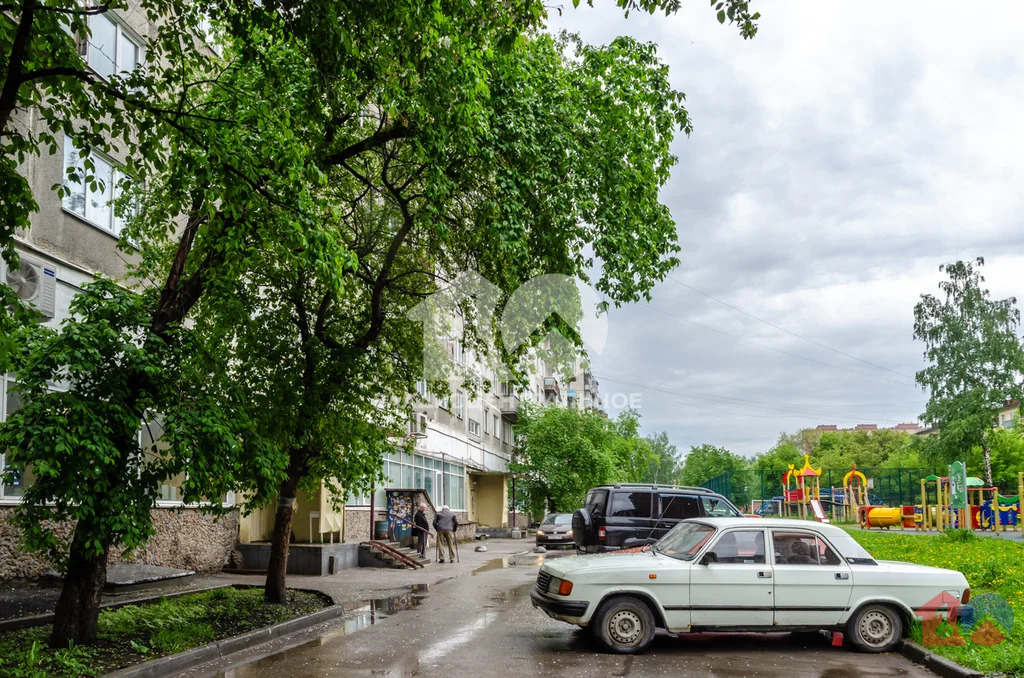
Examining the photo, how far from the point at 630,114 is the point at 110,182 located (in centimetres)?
1045

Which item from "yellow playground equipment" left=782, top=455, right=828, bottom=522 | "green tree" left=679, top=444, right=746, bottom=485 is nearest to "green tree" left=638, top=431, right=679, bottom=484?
"green tree" left=679, top=444, right=746, bottom=485

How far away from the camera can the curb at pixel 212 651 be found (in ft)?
28.8

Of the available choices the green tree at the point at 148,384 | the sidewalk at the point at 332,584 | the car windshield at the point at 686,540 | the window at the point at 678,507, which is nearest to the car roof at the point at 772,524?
the car windshield at the point at 686,540

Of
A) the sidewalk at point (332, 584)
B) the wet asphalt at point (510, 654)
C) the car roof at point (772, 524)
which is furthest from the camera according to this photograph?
the sidewalk at point (332, 584)

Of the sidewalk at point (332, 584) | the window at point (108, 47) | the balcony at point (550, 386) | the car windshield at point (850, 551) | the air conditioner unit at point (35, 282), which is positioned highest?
the balcony at point (550, 386)

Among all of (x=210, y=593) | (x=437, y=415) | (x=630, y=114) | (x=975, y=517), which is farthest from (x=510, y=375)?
(x=975, y=517)

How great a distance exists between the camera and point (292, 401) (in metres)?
13.7

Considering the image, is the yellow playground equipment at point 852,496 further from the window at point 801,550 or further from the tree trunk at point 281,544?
the tree trunk at point 281,544

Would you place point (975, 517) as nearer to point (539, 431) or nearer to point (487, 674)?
point (539, 431)

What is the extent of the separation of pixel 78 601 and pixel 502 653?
453 centimetres

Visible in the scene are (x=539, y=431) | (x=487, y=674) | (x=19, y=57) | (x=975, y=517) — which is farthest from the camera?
(x=539, y=431)

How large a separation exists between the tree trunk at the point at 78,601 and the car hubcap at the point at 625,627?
5476mm

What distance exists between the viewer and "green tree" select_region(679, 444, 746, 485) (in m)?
145

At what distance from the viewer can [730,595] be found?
1040 centimetres
